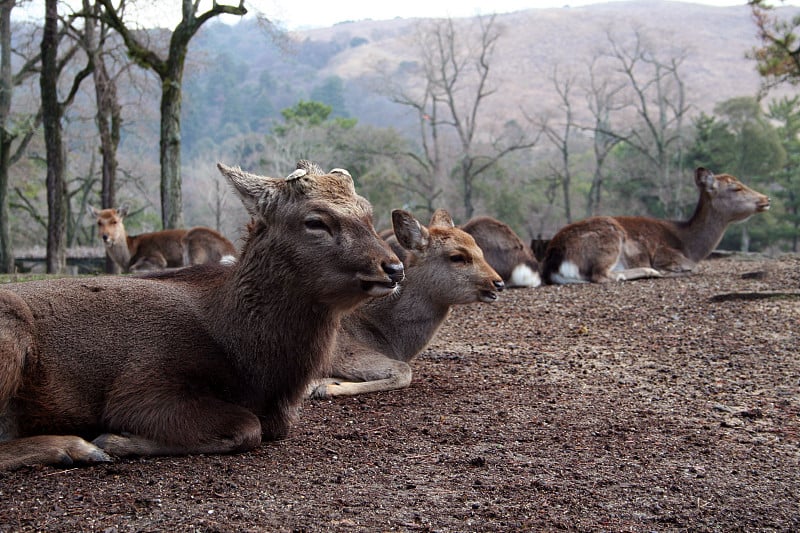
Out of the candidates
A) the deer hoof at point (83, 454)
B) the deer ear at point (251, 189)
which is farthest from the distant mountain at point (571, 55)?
the deer hoof at point (83, 454)

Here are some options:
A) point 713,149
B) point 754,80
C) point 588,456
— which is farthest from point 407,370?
point 754,80

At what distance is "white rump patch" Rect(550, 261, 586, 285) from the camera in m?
14.7

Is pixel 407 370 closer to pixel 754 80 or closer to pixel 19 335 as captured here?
pixel 19 335

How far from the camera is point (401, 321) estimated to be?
783 centimetres

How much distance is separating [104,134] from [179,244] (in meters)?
9.66

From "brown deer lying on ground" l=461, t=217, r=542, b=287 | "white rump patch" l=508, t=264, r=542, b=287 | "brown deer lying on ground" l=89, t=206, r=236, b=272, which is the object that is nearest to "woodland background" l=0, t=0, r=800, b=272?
"brown deer lying on ground" l=89, t=206, r=236, b=272

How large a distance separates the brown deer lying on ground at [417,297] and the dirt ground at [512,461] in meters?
0.42

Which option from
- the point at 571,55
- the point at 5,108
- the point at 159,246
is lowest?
the point at 159,246

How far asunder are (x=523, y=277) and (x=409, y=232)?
6563mm

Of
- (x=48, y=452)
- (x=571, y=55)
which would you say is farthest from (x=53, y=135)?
(x=571, y=55)

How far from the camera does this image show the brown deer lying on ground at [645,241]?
48.4 ft

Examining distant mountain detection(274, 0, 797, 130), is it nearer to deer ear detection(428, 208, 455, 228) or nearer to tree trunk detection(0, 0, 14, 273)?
tree trunk detection(0, 0, 14, 273)

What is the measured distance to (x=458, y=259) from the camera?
801 cm

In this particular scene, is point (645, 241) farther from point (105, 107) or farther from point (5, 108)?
point (5, 108)
